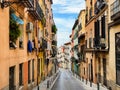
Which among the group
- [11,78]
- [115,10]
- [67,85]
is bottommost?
[67,85]

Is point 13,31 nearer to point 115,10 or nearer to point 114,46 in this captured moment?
point 115,10

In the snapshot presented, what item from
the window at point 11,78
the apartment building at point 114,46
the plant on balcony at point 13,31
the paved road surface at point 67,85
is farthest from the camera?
the paved road surface at point 67,85

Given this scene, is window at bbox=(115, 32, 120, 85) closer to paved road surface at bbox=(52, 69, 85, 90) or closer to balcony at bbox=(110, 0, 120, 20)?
balcony at bbox=(110, 0, 120, 20)

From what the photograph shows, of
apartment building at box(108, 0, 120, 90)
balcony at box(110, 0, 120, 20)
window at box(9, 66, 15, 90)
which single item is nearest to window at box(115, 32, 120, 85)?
apartment building at box(108, 0, 120, 90)

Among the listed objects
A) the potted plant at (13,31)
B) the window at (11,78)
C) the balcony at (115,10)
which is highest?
the balcony at (115,10)

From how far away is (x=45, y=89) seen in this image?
1217 inches

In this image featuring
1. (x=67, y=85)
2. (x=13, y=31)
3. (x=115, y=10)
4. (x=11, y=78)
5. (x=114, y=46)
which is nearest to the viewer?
(x=13, y=31)

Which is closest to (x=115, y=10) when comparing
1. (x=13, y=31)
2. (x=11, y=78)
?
(x=13, y=31)

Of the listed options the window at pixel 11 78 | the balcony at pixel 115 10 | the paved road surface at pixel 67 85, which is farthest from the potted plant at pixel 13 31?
the paved road surface at pixel 67 85

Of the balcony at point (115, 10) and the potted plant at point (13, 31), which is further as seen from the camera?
the balcony at point (115, 10)

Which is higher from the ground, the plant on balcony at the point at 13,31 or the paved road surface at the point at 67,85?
the plant on balcony at the point at 13,31

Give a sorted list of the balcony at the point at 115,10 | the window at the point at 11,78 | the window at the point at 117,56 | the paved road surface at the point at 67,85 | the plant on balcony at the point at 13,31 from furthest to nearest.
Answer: the paved road surface at the point at 67,85, the window at the point at 117,56, the balcony at the point at 115,10, the window at the point at 11,78, the plant on balcony at the point at 13,31

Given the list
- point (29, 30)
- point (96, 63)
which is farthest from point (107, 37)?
point (96, 63)

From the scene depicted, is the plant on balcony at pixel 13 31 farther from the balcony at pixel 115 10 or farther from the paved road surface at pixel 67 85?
the paved road surface at pixel 67 85
